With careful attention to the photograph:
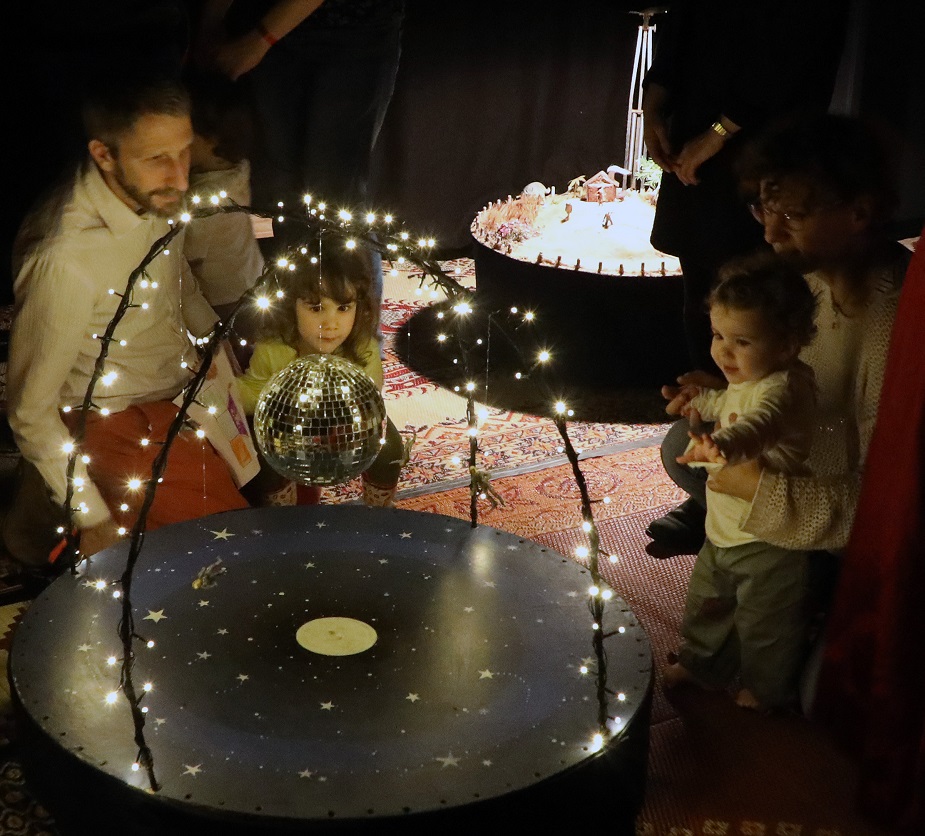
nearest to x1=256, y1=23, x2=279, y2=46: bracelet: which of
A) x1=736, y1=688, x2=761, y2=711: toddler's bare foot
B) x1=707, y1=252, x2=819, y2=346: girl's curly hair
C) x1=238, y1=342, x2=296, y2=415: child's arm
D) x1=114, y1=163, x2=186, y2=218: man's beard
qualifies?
x1=114, y1=163, x2=186, y2=218: man's beard

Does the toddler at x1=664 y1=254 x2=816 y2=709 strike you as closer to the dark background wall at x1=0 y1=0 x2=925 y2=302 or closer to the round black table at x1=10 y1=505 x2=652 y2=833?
the round black table at x1=10 y1=505 x2=652 y2=833

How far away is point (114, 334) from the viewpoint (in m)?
2.62

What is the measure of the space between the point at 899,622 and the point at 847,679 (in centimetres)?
27

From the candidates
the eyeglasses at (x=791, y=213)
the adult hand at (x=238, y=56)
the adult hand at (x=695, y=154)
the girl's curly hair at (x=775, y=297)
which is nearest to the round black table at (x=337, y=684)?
the girl's curly hair at (x=775, y=297)

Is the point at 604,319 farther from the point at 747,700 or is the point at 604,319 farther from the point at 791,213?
the point at 747,700

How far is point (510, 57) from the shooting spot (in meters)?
5.29

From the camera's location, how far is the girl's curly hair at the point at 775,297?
7.41 feet

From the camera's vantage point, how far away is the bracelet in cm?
322

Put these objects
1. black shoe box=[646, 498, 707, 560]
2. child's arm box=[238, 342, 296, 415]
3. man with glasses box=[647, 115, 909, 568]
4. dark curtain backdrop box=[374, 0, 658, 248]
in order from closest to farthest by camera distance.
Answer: man with glasses box=[647, 115, 909, 568] < child's arm box=[238, 342, 296, 415] < black shoe box=[646, 498, 707, 560] < dark curtain backdrop box=[374, 0, 658, 248]

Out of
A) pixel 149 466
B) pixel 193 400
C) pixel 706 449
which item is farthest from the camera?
pixel 149 466

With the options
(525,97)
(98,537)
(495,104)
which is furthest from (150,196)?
(525,97)

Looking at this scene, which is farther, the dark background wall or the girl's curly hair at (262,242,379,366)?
the dark background wall

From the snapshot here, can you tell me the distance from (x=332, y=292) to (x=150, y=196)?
45 cm

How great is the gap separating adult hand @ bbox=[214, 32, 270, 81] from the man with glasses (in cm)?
155
